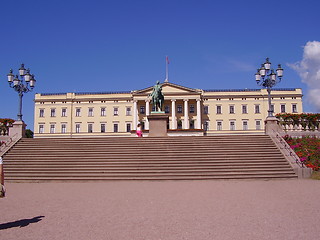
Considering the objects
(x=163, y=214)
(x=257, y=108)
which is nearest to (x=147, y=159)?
(x=163, y=214)

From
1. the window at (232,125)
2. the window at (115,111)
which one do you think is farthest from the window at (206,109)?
the window at (115,111)

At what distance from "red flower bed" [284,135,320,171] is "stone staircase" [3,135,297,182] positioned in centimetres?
130

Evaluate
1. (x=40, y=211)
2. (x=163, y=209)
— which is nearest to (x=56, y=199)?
(x=40, y=211)

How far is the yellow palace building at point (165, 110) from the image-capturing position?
76.7m

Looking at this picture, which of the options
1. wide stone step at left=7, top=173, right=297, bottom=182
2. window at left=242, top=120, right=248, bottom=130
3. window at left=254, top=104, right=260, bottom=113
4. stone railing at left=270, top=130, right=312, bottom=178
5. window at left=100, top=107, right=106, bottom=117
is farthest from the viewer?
window at left=100, top=107, right=106, bottom=117

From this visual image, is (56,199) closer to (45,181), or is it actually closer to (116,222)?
(116,222)

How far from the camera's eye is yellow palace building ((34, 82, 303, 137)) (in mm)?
76688

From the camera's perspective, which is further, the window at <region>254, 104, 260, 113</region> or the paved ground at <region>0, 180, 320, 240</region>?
the window at <region>254, 104, 260, 113</region>

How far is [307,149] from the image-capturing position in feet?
65.9

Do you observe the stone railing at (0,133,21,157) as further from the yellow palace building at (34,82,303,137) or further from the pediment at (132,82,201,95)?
the pediment at (132,82,201,95)

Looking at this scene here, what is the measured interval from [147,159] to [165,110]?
2332 inches


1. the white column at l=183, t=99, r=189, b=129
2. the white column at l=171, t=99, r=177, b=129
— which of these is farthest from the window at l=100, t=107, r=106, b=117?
the white column at l=183, t=99, r=189, b=129

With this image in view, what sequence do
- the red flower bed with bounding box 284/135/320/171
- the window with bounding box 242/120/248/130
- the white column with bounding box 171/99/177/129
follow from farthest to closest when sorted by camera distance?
the window with bounding box 242/120/248/130 → the white column with bounding box 171/99/177/129 → the red flower bed with bounding box 284/135/320/171

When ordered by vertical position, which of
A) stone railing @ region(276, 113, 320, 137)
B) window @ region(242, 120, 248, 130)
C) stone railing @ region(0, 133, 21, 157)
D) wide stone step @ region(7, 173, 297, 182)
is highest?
window @ region(242, 120, 248, 130)
